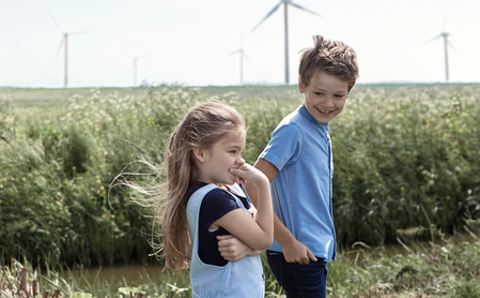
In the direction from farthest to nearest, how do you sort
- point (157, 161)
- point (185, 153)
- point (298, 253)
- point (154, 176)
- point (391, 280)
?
point (157, 161)
point (154, 176)
point (391, 280)
point (298, 253)
point (185, 153)

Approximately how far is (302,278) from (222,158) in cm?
63

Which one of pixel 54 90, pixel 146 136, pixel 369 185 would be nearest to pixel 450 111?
pixel 369 185

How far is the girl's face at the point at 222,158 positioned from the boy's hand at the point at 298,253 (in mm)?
406

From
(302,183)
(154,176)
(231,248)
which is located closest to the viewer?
(231,248)

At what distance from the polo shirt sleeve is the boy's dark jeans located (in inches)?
14.9

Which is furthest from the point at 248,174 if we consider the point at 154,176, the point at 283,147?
the point at 154,176

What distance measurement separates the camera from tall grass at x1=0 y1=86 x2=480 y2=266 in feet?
17.7

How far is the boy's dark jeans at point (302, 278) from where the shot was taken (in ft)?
5.99

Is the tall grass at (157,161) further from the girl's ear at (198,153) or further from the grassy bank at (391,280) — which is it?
the girl's ear at (198,153)

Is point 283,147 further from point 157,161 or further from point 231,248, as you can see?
point 157,161

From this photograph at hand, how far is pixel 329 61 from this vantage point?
6.26 feet

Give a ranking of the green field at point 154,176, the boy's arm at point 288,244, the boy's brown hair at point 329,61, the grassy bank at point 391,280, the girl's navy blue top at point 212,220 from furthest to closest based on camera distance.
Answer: the green field at point 154,176 → the grassy bank at point 391,280 → the boy's brown hair at point 329,61 → the boy's arm at point 288,244 → the girl's navy blue top at point 212,220

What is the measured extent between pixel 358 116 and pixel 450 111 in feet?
7.40

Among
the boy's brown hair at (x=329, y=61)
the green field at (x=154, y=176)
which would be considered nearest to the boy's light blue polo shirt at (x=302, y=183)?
the boy's brown hair at (x=329, y=61)
